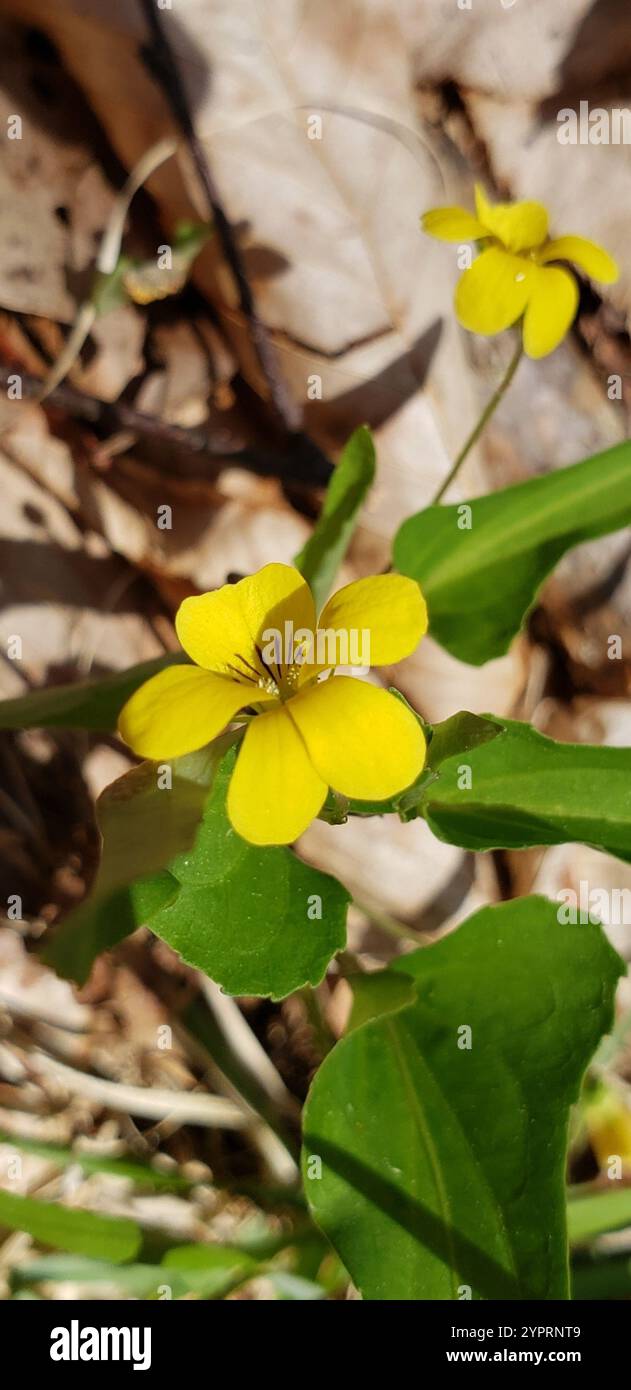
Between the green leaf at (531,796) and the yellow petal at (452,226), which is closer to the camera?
the green leaf at (531,796)

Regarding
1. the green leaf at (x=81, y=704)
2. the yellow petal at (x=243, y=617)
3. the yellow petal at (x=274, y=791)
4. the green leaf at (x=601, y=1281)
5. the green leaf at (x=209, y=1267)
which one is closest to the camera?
the yellow petal at (x=274, y=791)

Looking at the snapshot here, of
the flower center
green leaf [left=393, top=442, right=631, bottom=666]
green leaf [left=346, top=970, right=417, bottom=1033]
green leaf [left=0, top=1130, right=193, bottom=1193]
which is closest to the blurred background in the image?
green leaf [left=0, top=1130, right=193, bottom=1193]

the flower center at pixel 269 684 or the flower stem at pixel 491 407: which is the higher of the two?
the flower stem at pixel 491 407

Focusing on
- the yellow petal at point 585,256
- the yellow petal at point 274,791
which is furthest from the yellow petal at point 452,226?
the yellow petal at point 274,791

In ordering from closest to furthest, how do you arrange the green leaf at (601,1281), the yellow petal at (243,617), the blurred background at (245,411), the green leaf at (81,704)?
1. the yellow petal at (243,617)
2. the green leaf at (81,704)
3. the green leaf at (601,1281)
4. the blurred background at (245,411)

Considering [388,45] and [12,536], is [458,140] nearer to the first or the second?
[388,45]

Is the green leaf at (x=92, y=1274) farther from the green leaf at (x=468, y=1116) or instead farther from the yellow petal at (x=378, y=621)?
the yellow petal at (x=378, y=621)
